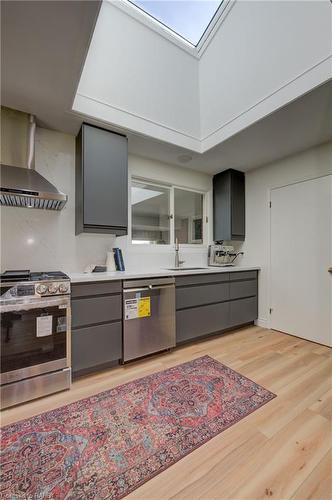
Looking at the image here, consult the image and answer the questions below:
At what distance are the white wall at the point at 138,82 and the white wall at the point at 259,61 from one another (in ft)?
0.80

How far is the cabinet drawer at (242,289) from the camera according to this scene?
2.98 m

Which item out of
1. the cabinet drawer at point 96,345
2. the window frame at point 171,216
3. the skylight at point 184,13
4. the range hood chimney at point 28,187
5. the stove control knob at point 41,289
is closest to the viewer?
the stove control knob at point 41,289

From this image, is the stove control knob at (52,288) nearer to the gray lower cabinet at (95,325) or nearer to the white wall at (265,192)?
the gray lower cabinet at (95,325)

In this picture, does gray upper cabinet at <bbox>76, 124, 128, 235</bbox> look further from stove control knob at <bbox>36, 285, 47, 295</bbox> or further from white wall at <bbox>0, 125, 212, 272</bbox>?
stove control knob at <bbox>36, 285, 47, 295</bbox>

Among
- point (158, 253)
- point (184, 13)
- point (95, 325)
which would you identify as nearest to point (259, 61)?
point (184, 13)

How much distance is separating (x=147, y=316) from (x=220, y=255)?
1715mm

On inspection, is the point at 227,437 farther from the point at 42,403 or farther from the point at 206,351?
the point at 42,403

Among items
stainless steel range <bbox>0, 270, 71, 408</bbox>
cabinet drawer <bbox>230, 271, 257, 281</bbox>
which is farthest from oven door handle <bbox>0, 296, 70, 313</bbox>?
cabinet drawer <bbox>230, 271, 257, 281</bbox>

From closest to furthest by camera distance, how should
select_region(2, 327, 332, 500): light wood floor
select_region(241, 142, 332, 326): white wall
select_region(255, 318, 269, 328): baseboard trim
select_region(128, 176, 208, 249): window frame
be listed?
select_region(2, 327, 332, 500): light wood floor → select_region(241, 142, 332, 326): white wall → select_region(128, 176, 208, 249): window frame → select_region(255, 318, 269, 328): baseboard trim

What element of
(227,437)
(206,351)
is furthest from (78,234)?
(227,437)

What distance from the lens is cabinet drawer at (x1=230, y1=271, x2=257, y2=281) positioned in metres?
2.99

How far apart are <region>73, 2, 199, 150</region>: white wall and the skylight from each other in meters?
0.16

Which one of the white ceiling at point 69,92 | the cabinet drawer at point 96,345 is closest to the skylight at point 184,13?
the white ceiling at point 69,92

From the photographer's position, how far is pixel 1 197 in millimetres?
1923
